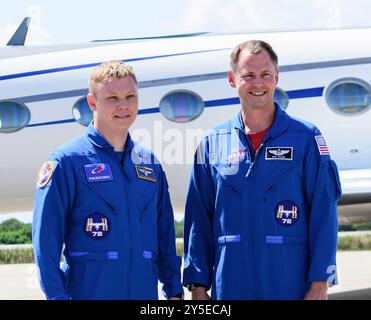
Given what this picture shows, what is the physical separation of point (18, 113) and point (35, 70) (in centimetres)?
65

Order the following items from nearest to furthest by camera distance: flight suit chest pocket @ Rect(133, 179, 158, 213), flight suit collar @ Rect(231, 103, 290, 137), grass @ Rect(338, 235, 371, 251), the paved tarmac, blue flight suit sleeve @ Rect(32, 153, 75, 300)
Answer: blue flight suit sleeve @ Rect(32, 153, 75, 300), flight suit chest pocket @ Rect(133, 179, 158, 213), flight suit collar @ Rect(231, 103, 290, 137), the paved tarmac, grass @ Rect(338, 235, 371, 251)

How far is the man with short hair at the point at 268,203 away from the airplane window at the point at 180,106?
19.0 ft

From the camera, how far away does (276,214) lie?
4.58 metres

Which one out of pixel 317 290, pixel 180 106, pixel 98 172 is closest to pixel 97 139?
pixel 98 172

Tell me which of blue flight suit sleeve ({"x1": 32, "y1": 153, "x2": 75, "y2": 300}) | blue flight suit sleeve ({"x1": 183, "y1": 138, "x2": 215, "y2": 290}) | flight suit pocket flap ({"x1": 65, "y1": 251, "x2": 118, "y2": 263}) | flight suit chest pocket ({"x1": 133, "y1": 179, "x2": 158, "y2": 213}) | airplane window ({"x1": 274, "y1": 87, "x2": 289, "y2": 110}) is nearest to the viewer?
blue flight suit sleeve ({"x1": 32, "y1": 153, "x2": 75, "y2": 300})

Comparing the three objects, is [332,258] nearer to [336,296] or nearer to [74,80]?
[74,80]

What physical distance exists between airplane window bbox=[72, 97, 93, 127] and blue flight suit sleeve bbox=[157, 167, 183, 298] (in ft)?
19.4

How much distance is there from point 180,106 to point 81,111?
4.44ft

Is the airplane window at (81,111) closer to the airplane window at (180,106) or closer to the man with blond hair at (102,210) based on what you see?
the airplane window at (180,106)

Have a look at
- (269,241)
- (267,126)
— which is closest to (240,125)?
(267,126)

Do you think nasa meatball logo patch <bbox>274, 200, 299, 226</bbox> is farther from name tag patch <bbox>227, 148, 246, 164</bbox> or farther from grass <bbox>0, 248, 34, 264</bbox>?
grass <bbox>0, 248, 34, 264</bbox>

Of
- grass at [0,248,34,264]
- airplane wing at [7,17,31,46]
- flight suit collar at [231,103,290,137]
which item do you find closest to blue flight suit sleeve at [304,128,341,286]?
flight suit collar at [231,103,290,137]

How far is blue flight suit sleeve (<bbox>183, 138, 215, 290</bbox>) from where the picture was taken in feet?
15.7

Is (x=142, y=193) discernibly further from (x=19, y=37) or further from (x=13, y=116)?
(x=19, y=37)
